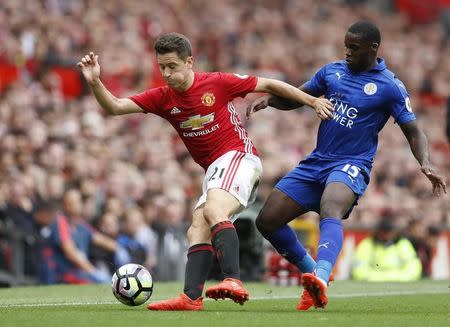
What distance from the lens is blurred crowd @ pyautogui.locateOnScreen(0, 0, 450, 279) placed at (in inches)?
676

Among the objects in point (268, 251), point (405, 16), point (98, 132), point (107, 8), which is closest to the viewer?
point (268, 251)

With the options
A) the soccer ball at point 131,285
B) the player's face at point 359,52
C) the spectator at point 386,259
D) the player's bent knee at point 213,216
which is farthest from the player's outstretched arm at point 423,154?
the spectator at point 386,259

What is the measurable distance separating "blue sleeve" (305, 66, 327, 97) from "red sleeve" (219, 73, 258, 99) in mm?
560

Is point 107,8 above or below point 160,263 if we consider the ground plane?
above

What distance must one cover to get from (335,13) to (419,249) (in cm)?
1063

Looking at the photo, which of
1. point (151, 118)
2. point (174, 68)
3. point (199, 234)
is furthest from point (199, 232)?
point (151, 118)

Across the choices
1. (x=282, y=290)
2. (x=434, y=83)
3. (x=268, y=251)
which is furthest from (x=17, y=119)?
(x=434, y=83)

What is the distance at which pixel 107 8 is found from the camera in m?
22.6

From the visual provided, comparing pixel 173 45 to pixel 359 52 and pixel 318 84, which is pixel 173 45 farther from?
pixel 359 52

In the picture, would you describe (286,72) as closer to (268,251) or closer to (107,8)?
(107,8)

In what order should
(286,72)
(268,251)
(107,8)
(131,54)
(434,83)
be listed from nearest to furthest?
(268,251)
(131,54)
(107,8)
(286,72)
(434,83)

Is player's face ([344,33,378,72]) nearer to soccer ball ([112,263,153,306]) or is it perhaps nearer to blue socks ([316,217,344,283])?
blue socks ([316,217,344,283])

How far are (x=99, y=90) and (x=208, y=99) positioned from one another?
84 cm

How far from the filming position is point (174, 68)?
9.95 metres
